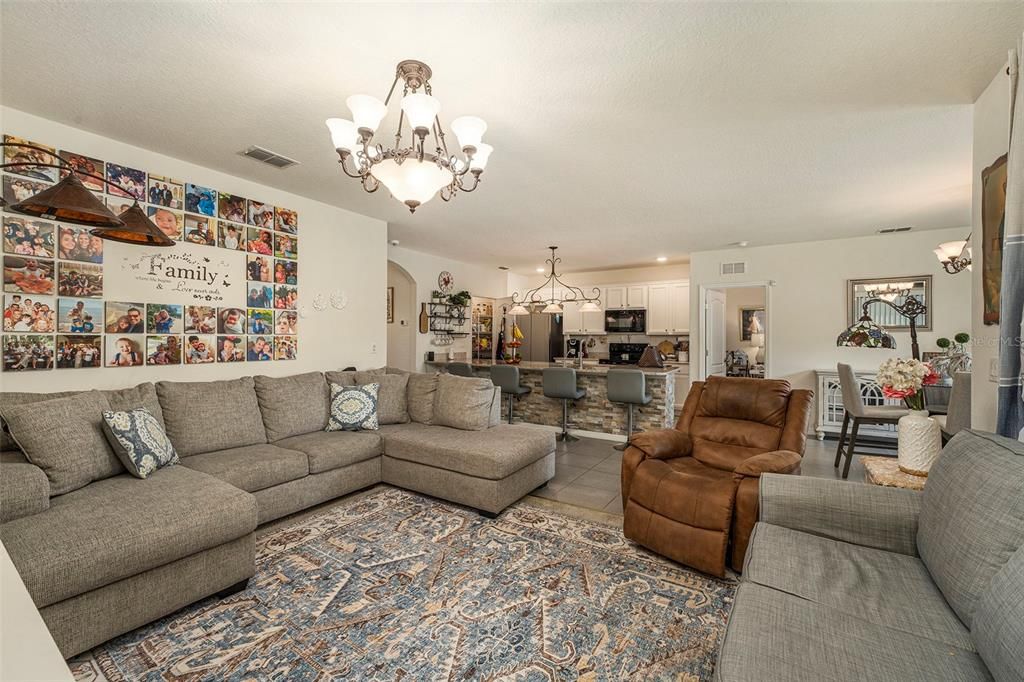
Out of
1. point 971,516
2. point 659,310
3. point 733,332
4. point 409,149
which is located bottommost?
point 971,516

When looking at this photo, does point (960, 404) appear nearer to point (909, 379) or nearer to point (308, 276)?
point (909, 379)

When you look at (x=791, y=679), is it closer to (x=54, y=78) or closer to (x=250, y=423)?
(x=250, y=423)

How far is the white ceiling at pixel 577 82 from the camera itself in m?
1.82

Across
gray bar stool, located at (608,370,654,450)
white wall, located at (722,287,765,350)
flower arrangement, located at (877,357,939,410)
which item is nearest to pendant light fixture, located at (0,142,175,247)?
flower arrangement, located at (877,357,939,410)

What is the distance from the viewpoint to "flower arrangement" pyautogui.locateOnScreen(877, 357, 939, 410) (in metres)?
2.27

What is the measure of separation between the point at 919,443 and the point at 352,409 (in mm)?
3733

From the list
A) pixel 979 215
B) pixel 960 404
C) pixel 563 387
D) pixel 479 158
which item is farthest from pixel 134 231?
pixel 960 404

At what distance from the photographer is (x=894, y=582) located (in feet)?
4.75

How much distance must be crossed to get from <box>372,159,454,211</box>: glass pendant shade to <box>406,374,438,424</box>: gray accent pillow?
2278 mm

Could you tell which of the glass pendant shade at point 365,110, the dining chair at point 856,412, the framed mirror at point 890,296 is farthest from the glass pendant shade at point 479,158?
the framed mirror at point 890,296

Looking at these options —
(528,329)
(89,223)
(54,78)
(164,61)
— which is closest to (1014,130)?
(164,61)

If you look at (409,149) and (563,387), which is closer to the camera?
(409,149)

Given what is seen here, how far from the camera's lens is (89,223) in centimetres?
217

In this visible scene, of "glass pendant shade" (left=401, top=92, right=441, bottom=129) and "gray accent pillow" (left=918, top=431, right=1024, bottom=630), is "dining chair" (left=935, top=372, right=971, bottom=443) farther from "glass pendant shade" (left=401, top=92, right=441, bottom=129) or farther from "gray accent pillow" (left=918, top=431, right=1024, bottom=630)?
"glass pendant shade" (left=401, top=92, right=441, bottom=129)
